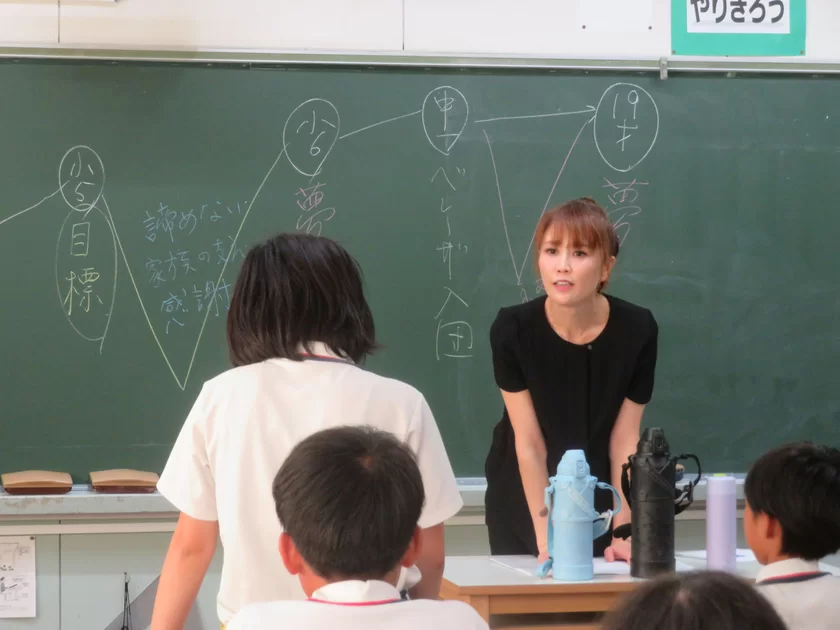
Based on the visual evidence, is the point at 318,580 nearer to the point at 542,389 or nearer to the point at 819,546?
the point at 819,546

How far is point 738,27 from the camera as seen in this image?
3434 millimetres

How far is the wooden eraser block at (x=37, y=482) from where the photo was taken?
10.1 ft

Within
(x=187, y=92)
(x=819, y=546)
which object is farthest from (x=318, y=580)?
(x=187, y=92)

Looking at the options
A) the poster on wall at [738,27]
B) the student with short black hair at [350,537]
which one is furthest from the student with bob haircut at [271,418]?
the poster on wall at [738,27]

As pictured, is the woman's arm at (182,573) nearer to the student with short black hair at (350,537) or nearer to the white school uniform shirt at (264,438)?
the white school uniform shirt at (264,438)

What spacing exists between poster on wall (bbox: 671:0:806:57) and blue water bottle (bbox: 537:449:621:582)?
191cm

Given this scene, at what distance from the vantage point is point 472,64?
3.34 m

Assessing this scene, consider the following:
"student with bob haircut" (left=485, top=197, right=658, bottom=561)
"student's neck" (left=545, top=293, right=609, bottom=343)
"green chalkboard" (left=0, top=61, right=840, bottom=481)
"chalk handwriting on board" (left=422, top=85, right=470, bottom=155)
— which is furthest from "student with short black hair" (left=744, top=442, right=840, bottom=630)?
"chalk handwriting on board" (left=422, top=85, right=470, bottom=155)

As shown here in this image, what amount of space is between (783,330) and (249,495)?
7.85ft

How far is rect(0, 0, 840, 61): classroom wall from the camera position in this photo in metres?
3.20

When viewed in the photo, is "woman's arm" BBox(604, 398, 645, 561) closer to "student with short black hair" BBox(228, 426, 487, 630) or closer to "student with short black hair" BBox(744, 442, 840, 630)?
"student with short black hair" BBox(744, 442, 840, 630)

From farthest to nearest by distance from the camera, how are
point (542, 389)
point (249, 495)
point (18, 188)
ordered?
point (18, 188) → point (542, 389) → point (249, 495)

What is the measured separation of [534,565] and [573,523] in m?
0.24

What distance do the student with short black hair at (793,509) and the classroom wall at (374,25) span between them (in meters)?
1.91
